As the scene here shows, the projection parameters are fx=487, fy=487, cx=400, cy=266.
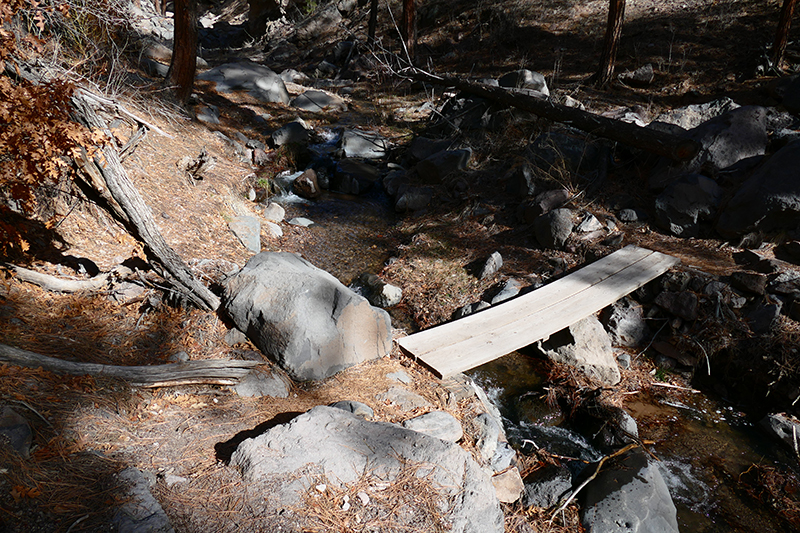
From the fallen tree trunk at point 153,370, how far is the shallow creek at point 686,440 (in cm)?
250

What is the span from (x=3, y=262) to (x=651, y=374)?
20.3 feet

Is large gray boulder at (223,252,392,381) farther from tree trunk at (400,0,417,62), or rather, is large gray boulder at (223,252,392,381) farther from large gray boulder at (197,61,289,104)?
tree trunk at (400,0,417,62)

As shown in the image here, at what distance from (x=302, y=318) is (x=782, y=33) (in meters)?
10.5

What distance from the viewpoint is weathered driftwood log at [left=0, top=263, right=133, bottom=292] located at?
13.1 feet

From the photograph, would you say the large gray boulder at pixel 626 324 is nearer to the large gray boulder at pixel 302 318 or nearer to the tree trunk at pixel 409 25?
the large gray boulder at pixel 302 318

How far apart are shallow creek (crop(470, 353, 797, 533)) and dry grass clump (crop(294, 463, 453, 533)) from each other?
5.64 ft

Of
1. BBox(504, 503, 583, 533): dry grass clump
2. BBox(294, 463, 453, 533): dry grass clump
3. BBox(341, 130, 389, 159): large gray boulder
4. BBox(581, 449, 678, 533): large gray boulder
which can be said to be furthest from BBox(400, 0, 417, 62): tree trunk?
BBox(294, 463, 453, 533): dry grass clump

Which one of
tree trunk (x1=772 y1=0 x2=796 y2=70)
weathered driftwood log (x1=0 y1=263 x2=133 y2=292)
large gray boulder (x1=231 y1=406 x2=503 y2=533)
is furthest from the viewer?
tree trunk (x1=772 y1=0 x2=796 y2=70)

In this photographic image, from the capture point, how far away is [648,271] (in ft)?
18.8

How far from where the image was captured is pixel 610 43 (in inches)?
404

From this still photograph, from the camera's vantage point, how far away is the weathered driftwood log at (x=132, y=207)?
3.51 meters

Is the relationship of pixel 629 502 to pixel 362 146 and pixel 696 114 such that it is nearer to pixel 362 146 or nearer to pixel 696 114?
pixel 696 114

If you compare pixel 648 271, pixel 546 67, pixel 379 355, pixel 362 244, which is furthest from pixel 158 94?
pixel 546 67

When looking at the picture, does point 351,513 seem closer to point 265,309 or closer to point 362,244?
point 265,309
